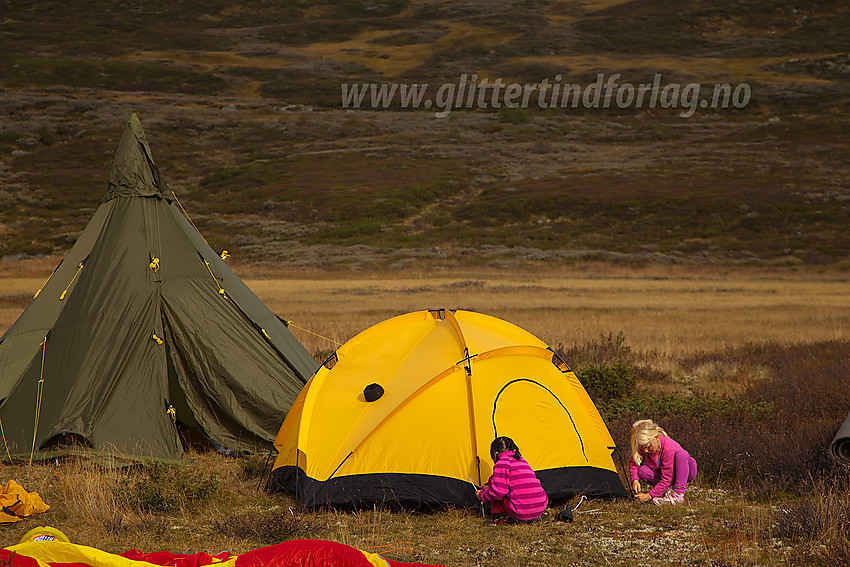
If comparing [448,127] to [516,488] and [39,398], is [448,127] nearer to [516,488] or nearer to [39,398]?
[39,398]

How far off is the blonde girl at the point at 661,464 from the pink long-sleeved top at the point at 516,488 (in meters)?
1.10

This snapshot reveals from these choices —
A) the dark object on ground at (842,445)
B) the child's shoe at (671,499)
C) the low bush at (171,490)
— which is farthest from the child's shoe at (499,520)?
the dark object on ground at (842,445)

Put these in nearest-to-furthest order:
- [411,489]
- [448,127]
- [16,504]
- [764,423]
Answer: [16,504]
[411,489]
[764,423]
[448,127]

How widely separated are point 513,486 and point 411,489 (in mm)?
971

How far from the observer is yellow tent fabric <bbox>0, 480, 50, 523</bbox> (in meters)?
6.93

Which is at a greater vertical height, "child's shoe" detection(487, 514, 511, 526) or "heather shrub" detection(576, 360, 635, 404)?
"heather shrub" detection(576, 360, 635, 404)

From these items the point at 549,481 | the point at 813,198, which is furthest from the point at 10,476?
the point at 813,198

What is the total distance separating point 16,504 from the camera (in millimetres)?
7008

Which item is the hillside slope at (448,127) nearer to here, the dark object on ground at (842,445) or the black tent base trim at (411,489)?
the black tent base trim at (411,489)

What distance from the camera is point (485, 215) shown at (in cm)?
6044

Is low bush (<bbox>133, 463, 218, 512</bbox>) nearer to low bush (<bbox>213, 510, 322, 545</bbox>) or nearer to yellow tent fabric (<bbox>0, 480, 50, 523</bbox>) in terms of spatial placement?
low bush (<bbox>213, 510, 322, 545</bbox>)

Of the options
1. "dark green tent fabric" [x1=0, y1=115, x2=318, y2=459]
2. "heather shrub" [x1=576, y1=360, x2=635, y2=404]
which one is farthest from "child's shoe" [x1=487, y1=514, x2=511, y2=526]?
"heather shrub" [x1=576, y1=360, x2=635, y2=404]

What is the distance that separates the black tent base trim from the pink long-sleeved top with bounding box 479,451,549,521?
0.40 m

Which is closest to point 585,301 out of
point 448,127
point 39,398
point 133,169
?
point 133,169
